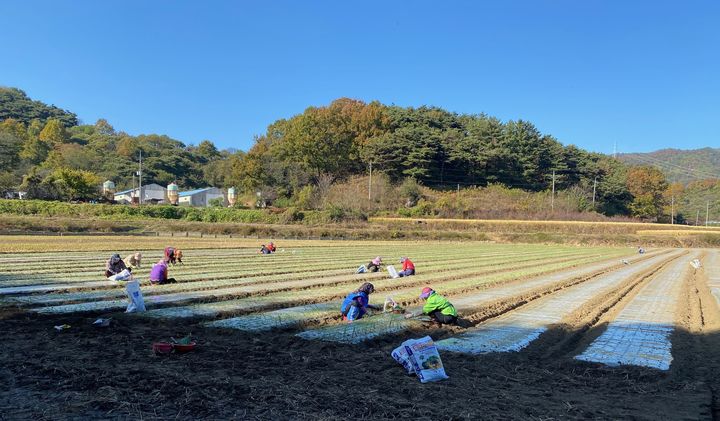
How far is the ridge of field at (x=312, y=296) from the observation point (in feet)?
33.7

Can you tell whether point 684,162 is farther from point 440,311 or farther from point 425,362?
point 425,362

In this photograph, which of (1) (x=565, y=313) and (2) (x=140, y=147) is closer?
(1) (x=565, y=313)

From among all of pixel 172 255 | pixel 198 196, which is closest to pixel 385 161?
pixel 198 196

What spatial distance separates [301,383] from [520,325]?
579 centimetres

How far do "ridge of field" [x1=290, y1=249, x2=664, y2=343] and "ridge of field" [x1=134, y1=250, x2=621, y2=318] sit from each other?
3.06ft

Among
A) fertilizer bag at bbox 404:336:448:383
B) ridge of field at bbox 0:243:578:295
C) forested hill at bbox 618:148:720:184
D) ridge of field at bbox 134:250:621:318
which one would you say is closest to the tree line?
ridge of field at bbox 0:243:578:295

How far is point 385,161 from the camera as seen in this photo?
73438 mm

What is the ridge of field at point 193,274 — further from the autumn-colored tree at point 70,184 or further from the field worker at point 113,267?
the autumn-colored tree at point 70,184

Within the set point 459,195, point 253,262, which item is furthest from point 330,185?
point 253,262

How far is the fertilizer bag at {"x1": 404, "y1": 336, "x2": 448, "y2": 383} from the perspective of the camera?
606cm

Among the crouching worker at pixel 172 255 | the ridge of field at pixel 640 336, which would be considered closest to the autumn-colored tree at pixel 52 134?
the crouching worker at pixel 172 255

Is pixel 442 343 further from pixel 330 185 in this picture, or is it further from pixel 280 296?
pixel 330 185

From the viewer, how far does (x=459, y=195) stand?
71.4 metres

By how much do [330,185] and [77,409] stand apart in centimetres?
6828
